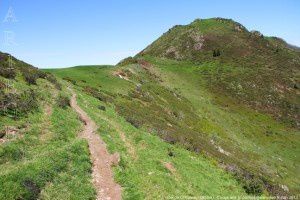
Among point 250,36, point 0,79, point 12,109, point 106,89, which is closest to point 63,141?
point 12,109

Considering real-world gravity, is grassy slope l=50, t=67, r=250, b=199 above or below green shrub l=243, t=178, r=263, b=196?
above

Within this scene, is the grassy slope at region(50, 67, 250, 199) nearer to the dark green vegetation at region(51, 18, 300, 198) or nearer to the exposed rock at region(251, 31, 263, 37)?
the dark green vegetation at region(51, 18, 300, 198)

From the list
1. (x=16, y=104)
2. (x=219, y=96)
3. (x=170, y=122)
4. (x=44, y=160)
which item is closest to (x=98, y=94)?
(x=170, y=122)

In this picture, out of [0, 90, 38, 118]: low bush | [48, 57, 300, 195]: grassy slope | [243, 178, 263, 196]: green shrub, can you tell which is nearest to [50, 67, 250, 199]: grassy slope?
[48, 57, 300, 195]: grassy slope

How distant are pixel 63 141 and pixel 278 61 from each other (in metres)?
91.7

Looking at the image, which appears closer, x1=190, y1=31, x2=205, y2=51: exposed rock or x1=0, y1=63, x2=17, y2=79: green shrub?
x1=0, y1=63, x2=17, y2=79: green shrub

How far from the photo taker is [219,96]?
8194 cm

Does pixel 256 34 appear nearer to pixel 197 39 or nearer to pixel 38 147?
pixel 197 39

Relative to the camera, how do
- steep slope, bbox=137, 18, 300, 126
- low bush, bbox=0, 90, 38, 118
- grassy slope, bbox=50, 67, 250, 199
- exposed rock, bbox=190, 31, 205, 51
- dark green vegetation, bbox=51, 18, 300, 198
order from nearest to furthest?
grassy slope, bbox=50, 67, 250, 199
low bush, bbox=0, 90, 38, 118
dark green vegetation, bbox=51, 18, 300, 198
steep slope, bbox=137, 18, 300, 126
exposed rock, bbox=190, 31, 205, 51

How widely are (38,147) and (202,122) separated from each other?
39.4 m

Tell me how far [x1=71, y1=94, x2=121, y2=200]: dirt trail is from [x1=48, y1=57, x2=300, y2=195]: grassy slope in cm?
99

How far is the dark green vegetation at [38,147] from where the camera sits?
18.4 metres

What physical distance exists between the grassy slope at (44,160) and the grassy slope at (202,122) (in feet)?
11.3

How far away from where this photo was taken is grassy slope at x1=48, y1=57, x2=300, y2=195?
132ft
